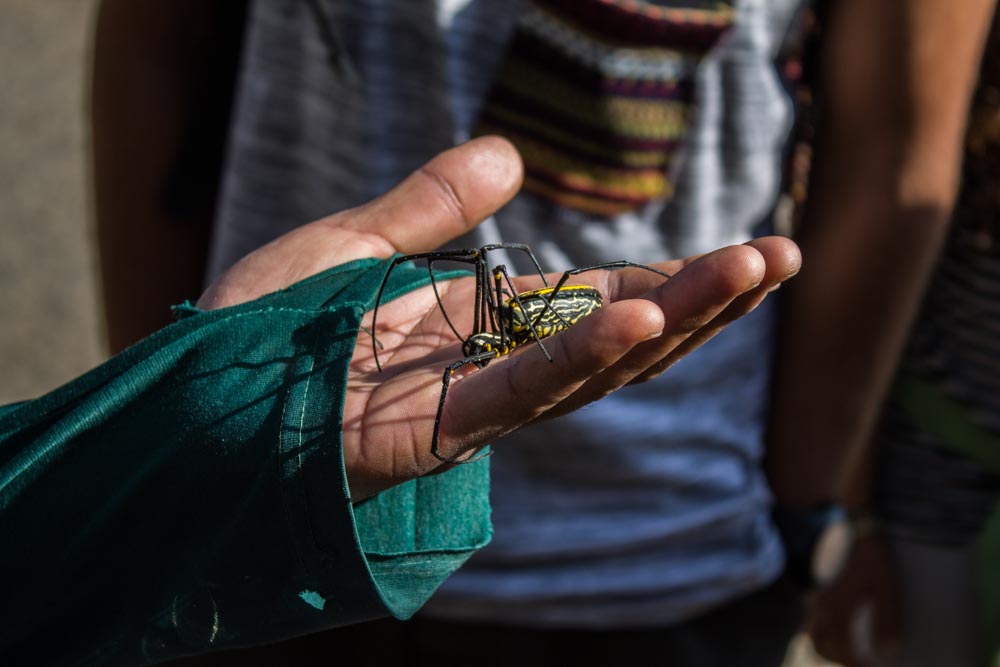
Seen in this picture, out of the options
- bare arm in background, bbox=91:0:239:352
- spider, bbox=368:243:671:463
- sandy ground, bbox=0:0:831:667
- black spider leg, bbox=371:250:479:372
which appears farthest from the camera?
sandy ground, bbox=0:0:831:667

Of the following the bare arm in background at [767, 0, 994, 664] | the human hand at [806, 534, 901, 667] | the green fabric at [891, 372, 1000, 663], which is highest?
the bare arm in background at [767, 0, 994, 664]

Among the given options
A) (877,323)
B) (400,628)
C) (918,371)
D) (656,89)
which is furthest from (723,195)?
(400,628)

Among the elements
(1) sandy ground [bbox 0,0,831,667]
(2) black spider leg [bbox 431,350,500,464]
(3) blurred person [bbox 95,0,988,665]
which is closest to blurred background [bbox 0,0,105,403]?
(1) sandy ground [bbox 0,0,831,667]

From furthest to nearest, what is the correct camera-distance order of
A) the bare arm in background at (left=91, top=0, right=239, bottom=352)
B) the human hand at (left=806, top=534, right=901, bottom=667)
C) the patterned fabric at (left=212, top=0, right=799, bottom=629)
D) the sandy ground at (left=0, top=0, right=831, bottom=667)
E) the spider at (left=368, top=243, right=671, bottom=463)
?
1. the sandy ground at (left=0, top=0, right=831, bottom=667)
2. the human hand at (left=806, top=534, right=901, bottom=667)
3. the bare arm in background at (left=91, top=0, right=239, bottom=352)
4. the patterned fabric at (left=212, top=0, right=799, bottom=629)
5. the spider at (left=368, top=243, right=671, bottom=463)

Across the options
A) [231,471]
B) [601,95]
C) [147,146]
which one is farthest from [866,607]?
[147,146]

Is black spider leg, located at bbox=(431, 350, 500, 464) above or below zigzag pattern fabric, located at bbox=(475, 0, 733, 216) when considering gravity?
below

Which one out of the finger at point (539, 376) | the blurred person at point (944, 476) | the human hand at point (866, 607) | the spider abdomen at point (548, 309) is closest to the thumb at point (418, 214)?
the spider abdomen at point (548, 309)

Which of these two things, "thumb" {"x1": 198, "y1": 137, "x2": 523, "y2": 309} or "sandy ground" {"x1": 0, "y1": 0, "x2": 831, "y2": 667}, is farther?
"sandy ground" {"x1": 0, "y1": 0, "x2": 831, "y2": 667}

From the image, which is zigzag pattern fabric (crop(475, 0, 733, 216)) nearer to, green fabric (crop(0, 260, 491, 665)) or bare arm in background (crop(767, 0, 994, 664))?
bare arm in background (crop(767, 0, 994, 664))

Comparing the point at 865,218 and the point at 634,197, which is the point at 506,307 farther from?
the point at 865,218
